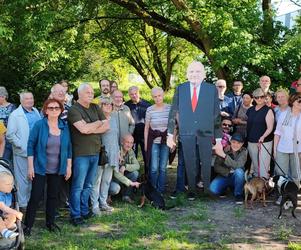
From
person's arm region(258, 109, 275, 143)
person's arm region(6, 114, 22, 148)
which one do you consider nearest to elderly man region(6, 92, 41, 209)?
person's arm region(6, 114, 22, 148)

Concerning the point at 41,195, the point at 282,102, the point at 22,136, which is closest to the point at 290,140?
the point at 282,102

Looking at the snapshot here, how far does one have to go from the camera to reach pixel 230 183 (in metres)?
7.28

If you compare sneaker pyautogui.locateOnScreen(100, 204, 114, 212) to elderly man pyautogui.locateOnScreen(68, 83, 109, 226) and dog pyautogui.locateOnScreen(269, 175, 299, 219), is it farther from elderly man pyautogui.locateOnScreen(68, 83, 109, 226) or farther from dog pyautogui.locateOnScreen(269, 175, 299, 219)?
dog pyautogui.locateOnScreen(269, 175, 299, 219)

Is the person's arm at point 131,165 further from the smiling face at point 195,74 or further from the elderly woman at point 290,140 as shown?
the elderly woman at point 290,140

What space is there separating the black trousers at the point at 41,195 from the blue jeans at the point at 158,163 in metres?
1.95

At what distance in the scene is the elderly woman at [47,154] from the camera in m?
5.29

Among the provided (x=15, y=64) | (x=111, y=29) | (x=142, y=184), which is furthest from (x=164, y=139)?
(x=111, y=29)

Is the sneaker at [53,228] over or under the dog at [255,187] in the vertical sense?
under

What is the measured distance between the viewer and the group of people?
5520 millimetres

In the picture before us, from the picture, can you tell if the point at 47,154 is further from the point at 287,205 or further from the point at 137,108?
the point at 287,205

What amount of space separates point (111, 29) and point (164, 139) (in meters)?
11.6

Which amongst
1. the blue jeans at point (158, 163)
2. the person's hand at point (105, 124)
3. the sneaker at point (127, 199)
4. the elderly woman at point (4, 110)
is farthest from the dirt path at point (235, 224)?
the elderly woman at point (4, 110)

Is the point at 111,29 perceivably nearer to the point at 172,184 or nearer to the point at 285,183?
the point at 172,184

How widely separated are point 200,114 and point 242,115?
1222mm
